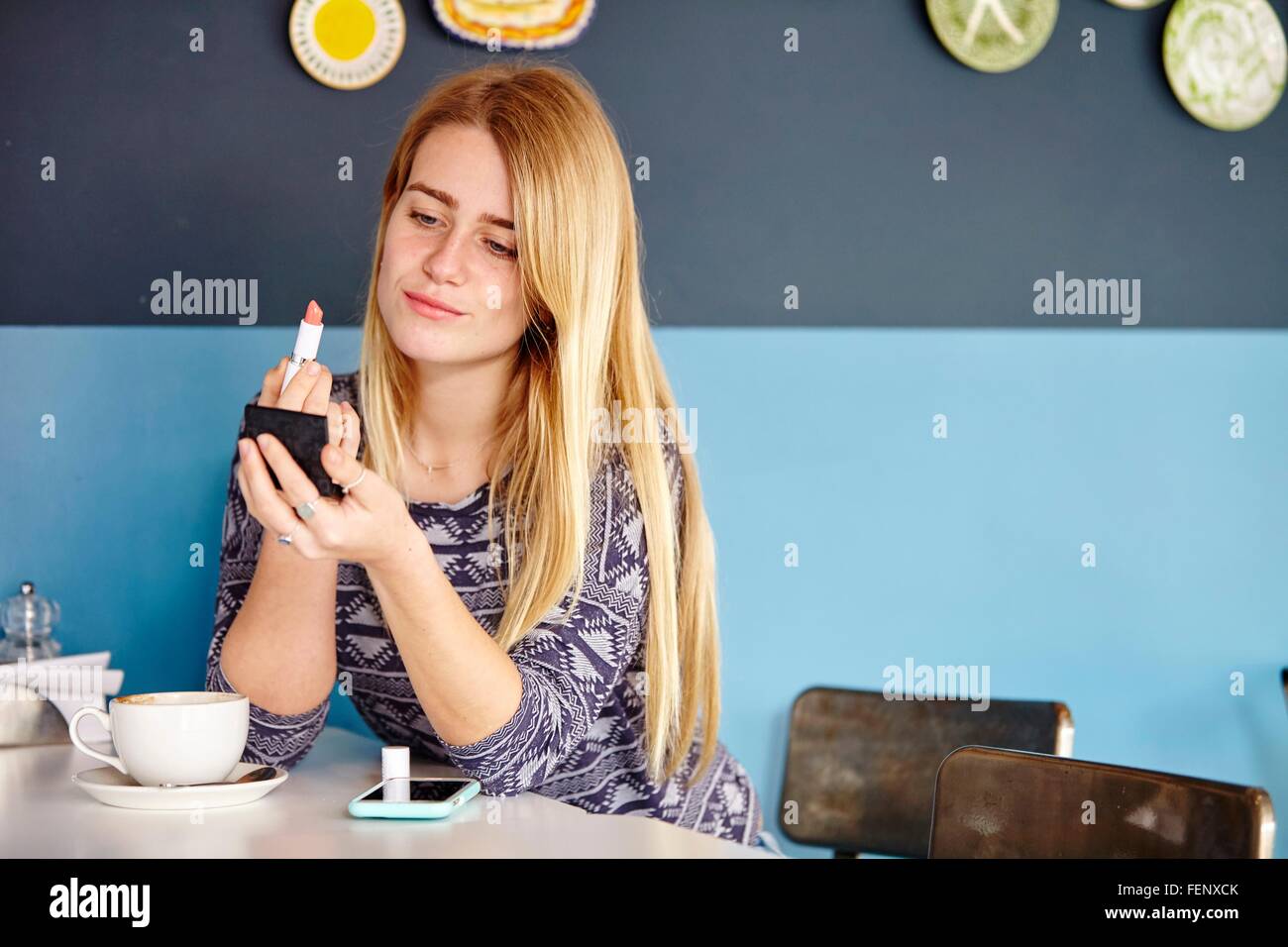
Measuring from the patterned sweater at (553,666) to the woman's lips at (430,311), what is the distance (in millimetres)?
138

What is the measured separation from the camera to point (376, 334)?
1100 mm

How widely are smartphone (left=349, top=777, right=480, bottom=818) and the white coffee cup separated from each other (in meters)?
0.09

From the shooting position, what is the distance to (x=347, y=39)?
146 centimetres

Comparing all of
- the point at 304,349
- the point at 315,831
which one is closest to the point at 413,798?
the point at 315,831

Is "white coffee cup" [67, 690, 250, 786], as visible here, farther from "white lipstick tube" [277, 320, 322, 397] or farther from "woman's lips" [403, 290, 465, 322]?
"woman's lips" [403, 290, 465, 322]

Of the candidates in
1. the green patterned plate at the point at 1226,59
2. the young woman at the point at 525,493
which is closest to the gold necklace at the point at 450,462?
the young woman at the point at 525,493

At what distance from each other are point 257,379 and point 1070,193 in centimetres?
105

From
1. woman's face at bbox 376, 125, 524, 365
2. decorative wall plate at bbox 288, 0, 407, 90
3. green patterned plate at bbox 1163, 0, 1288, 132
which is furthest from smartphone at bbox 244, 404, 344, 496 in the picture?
green patterned plate at bbox 1163, 0, 1288, 132

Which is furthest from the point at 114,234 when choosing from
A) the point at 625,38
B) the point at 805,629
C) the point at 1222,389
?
the point at 1222,389

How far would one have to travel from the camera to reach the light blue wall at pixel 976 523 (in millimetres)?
1453

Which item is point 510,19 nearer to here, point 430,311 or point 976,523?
point 430,311

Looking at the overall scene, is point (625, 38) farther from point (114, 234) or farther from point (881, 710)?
point (881, 710)

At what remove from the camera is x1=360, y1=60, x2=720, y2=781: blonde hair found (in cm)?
100

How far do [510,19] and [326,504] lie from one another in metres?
0.94
